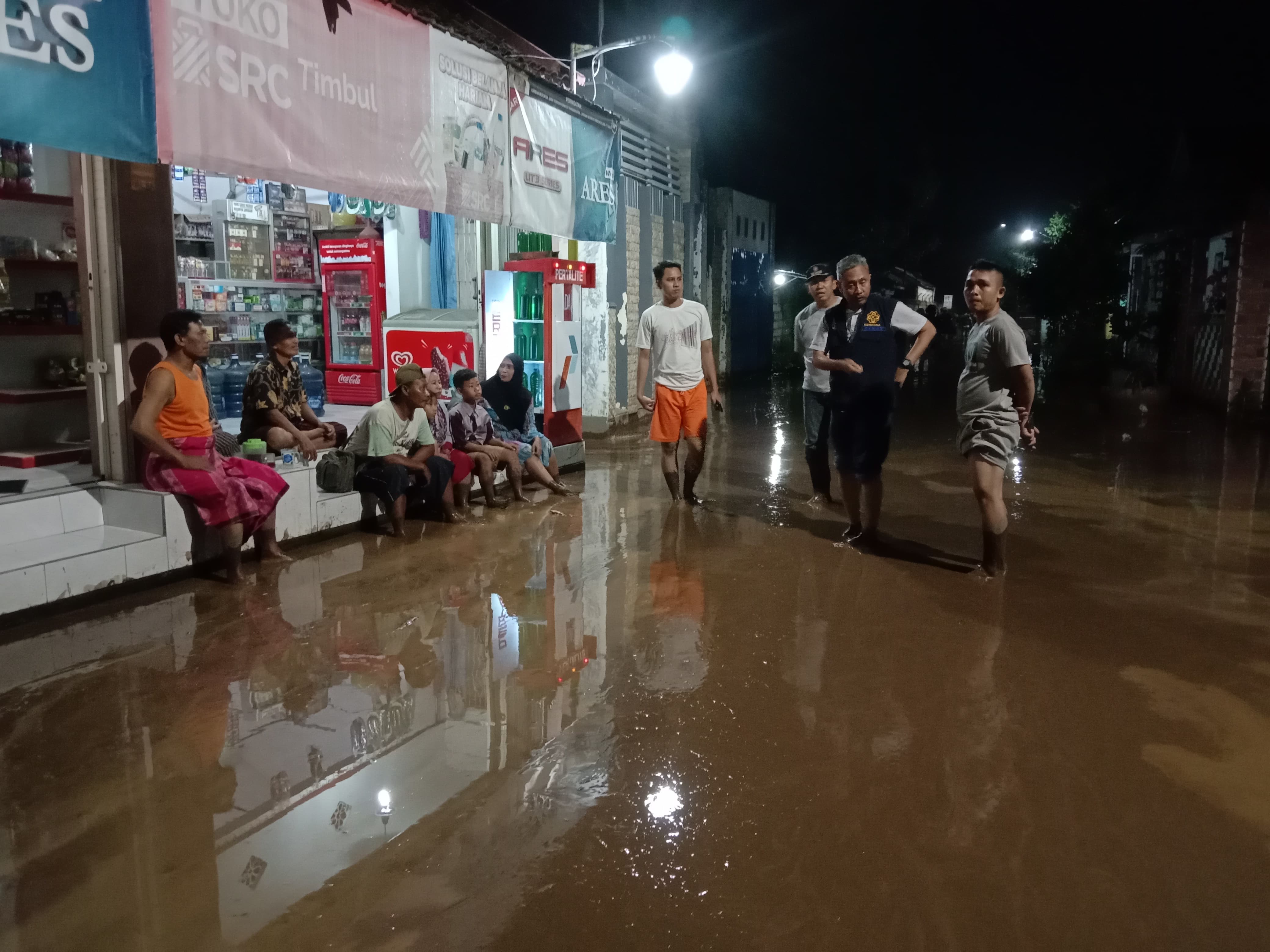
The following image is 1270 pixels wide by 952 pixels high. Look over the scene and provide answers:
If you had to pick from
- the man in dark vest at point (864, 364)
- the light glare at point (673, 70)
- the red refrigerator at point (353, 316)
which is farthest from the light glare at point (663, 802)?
the light glare at point (673, 70)

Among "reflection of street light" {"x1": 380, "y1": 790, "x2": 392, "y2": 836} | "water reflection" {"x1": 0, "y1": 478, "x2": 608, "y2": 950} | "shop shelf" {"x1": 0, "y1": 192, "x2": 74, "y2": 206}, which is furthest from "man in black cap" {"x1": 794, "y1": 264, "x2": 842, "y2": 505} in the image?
"shop shelf" {"x1": 0, "y1": 192, "x2": 74, "y2": 206}

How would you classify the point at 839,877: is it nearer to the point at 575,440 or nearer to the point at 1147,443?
the point at 575,440

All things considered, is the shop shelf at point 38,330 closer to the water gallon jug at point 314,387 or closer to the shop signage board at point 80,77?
the shop signage board at point 80,77

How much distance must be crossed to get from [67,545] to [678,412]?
14.6 ft

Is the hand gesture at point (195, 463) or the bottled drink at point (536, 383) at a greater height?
the bottled drink at point (536, 383)

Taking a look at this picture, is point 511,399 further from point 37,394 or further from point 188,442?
point 37,394

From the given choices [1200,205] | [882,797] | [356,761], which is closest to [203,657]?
[356,761]

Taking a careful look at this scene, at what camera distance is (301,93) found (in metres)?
6.39

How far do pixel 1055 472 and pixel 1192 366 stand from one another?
9.83 m

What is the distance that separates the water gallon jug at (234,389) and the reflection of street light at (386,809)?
8.63 meters

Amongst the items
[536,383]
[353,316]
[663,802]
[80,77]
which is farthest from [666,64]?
[663,802]

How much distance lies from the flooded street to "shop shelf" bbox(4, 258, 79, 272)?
3175mm

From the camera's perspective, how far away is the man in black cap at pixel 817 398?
25.4ft

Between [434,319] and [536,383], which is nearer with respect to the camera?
[536,383]
